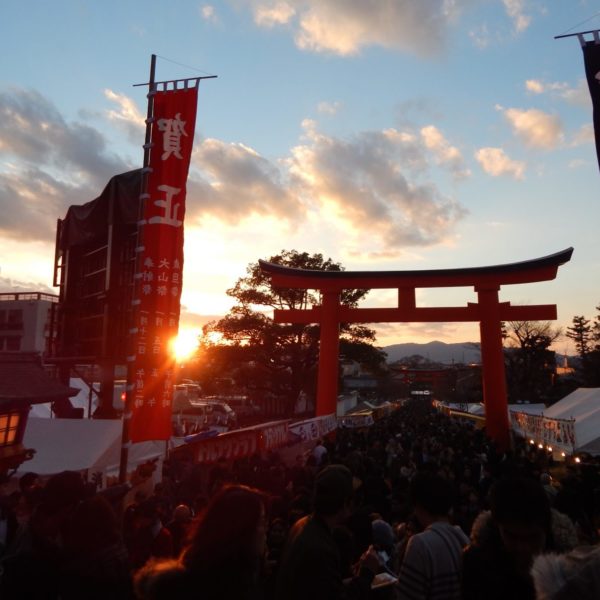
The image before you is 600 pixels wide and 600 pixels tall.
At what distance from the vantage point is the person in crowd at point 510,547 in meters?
2.05

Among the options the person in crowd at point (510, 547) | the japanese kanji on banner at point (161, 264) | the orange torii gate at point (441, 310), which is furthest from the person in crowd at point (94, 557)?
the orange torii gate at point (441, 310)

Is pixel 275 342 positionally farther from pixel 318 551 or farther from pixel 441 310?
pixel 318 551

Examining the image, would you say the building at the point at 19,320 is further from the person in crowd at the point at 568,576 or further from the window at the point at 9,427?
the person in crowd at the point at 568,576

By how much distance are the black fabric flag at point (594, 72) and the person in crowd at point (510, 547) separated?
749 cm

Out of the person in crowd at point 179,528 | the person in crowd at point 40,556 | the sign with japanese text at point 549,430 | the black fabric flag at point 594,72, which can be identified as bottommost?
the sign with japanese text at point 549,430

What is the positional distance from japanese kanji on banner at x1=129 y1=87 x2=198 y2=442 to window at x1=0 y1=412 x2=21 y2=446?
3.15 metres

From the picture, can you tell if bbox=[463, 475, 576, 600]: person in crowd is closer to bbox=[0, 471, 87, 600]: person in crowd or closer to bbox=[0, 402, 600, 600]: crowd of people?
bbox=[0, 402, 600, 600]: crowd of people

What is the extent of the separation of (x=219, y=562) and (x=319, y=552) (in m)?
0.69

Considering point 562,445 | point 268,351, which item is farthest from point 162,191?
point 268,351

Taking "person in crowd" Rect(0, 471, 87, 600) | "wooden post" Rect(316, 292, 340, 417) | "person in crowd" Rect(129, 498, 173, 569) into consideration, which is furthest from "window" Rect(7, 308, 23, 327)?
"person in crowd" Rect(0, 471, 87, 600)

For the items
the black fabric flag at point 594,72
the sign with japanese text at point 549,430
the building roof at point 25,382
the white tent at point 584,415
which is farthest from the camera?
the sign with japanese text at point 549,430

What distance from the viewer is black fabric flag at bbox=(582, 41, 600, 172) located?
7.74 metres

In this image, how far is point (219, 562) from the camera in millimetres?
1753

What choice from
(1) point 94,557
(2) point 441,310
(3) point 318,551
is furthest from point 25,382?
(2) point 441,310
